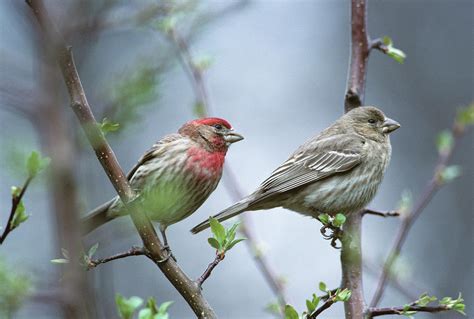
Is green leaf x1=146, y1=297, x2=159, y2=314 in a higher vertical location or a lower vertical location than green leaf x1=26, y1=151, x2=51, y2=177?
lower

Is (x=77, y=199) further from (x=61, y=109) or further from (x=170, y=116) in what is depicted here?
(x=170, y=116)

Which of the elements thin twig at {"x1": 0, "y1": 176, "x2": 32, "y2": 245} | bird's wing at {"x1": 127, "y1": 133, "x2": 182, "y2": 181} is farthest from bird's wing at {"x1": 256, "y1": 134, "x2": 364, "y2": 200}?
thin twig at {"x1": 0, "y1": 176, "x2": 32, "y2": 245}

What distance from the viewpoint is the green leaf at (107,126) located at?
2.93 m

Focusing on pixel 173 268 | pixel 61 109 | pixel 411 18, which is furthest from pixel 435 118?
pixel 61 109

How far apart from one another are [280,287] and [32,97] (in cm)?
235

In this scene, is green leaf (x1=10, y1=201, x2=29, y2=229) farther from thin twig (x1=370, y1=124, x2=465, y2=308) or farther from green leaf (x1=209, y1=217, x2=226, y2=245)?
thin twig (x1=370, y1=124, x2=465, y2=308)

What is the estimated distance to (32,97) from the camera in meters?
2.47

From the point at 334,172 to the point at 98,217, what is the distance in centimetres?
194

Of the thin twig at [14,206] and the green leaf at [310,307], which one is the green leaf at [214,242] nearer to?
the green leaf at [310,307]

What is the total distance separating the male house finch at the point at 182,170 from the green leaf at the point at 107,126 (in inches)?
68.0

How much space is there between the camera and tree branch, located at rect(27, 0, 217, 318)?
2652mm

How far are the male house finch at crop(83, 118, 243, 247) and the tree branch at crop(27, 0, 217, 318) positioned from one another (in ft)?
4.81

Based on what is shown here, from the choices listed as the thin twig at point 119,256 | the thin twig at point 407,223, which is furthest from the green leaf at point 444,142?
the thin twig at point 119,256

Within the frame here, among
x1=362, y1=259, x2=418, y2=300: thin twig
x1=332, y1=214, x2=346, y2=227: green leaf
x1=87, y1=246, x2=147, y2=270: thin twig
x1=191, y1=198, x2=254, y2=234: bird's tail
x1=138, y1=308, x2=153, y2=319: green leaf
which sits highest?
x1=191, y1=198, x2=254, y2=234: bird's tail
